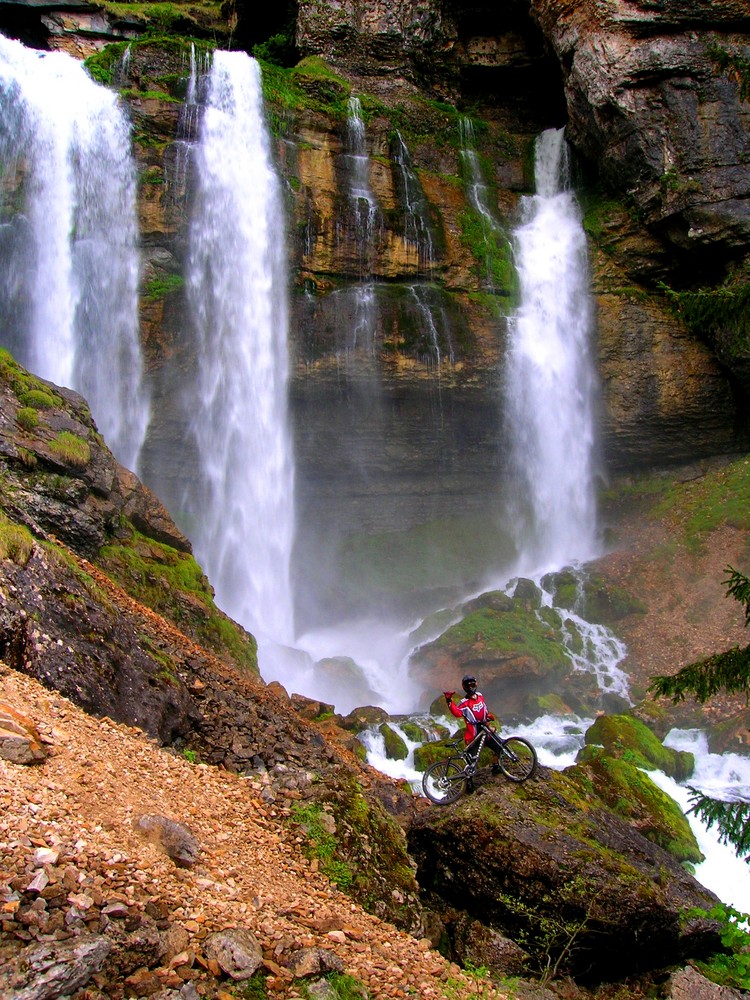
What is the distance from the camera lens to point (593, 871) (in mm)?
6145

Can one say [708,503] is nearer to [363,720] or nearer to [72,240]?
[363,720]

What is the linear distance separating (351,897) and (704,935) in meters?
3.43

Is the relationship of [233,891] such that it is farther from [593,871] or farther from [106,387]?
[106,387]

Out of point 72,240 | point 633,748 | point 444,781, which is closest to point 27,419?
point 444,781

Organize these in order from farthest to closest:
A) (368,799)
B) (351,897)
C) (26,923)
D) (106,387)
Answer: (106,387), (368,799), (351,897), (26,923)

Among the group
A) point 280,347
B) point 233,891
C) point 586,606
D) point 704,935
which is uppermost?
point 280,347

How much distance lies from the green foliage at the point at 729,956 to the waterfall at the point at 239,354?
1585 cm

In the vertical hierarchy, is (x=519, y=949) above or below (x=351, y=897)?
below

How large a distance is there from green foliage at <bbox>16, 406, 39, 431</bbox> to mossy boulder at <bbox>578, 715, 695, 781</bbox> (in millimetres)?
10891

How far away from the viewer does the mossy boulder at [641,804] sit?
9133 millimetres

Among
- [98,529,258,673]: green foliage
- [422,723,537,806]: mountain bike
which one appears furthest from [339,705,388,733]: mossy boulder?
[422,723,537,806]: mountain bike

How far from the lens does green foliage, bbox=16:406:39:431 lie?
11.1 metres

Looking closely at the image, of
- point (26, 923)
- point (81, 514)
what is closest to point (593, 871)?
point (26, 923)

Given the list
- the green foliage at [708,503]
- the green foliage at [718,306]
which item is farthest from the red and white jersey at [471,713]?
the green foliage at [708,503]
